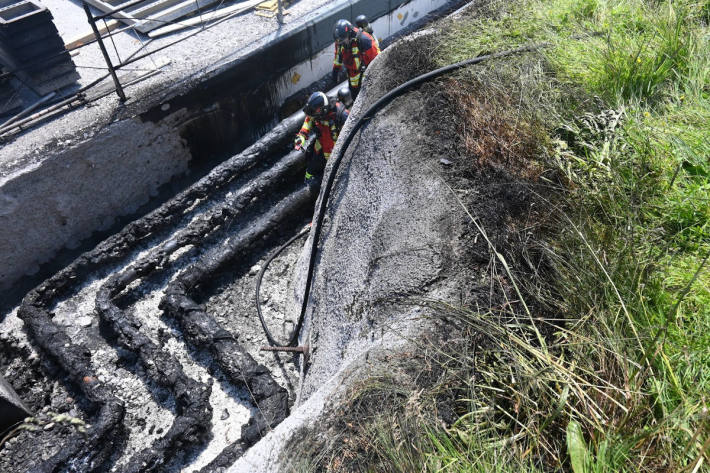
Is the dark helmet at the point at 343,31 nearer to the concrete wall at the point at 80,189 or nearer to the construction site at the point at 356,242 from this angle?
the construction site at the point at 356,242

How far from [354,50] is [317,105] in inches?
73.9

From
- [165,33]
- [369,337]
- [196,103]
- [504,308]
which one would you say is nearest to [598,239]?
[504,308]

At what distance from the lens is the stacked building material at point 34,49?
6586mm

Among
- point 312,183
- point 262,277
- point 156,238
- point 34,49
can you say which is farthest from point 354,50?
point 34,49

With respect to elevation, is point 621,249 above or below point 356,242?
above

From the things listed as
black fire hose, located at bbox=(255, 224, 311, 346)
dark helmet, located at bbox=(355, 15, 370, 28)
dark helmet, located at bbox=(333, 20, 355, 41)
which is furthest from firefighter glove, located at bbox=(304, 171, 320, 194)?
dark helmet, located at bbox=(355, 15, 370, 28)

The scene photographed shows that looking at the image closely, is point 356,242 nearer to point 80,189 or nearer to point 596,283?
point 596,283

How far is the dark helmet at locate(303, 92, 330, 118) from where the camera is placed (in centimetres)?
674

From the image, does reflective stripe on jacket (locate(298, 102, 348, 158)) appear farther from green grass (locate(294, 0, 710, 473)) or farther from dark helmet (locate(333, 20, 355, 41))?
green grass (locate(294, 0, 710, 473))

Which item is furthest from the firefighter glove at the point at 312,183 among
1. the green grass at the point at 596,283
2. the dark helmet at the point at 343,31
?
the green grass at the point at 596,283

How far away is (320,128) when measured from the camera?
6977 millimetres

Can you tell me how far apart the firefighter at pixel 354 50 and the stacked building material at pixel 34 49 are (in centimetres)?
424

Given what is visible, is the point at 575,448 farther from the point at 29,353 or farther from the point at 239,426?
the point at 29,353

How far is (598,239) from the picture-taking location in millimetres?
3252
